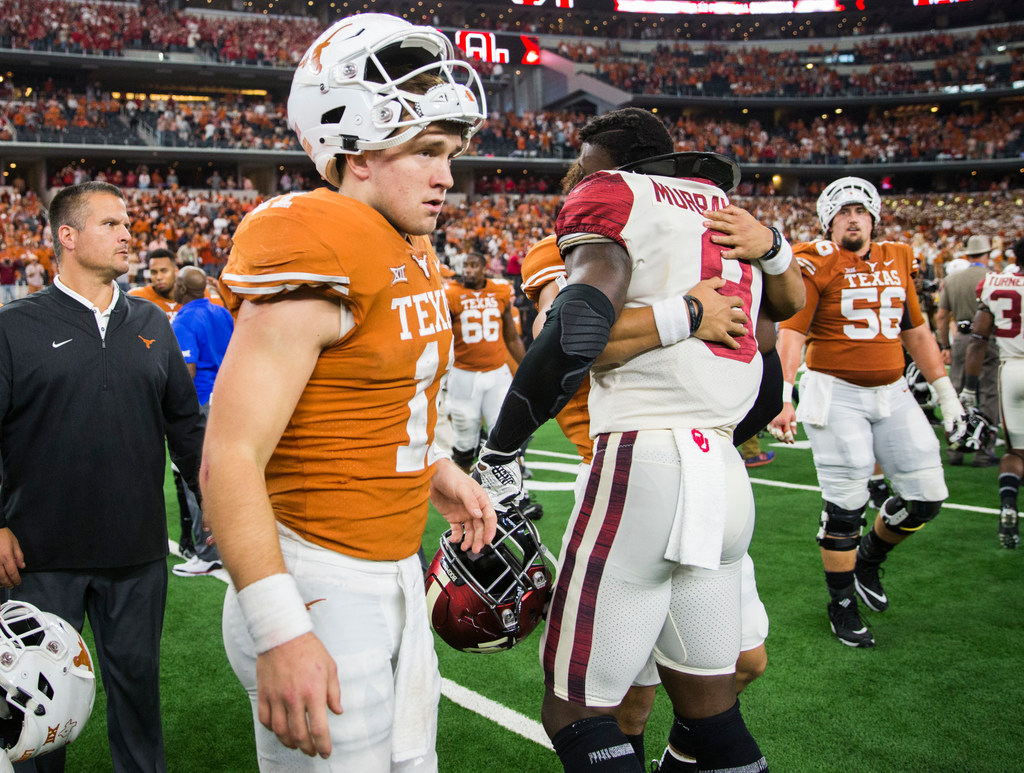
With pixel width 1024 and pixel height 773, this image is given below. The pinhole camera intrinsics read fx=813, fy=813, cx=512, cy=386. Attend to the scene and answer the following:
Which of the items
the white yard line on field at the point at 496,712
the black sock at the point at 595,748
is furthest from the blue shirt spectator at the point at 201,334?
the black sock at the point at 595,748

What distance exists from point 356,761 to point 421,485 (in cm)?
57

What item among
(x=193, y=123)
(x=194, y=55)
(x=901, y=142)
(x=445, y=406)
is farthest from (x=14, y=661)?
(x=901, y=142)

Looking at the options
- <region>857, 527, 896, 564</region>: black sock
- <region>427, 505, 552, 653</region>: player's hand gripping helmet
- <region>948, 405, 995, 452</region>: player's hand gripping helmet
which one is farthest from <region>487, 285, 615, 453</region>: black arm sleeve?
<region>948, 405, 995, 452</region>: player's hand gripping helmet

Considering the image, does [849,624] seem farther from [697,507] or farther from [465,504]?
[465,504]

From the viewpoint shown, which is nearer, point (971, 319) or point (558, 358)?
point (558, 358)

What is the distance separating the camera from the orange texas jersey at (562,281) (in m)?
2.80

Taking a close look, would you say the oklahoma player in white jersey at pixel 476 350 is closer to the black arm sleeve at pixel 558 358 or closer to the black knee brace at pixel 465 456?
the black knee brace at pixel 465 456

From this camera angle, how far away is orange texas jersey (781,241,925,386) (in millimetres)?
4445

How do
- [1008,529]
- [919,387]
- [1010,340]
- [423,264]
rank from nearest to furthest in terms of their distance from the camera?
[423,264], [1008,529], [1010,340], [919,387]

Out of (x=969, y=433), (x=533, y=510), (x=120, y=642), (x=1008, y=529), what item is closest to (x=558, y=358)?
(x=120, y=642)

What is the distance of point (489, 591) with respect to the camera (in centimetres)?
211

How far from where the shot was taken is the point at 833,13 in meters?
43.9

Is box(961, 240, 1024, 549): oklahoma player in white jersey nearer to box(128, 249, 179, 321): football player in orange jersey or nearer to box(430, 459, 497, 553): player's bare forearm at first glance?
box(430, 459, 497, 553): player's bare forearm

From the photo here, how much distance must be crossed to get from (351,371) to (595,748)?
1114mm
